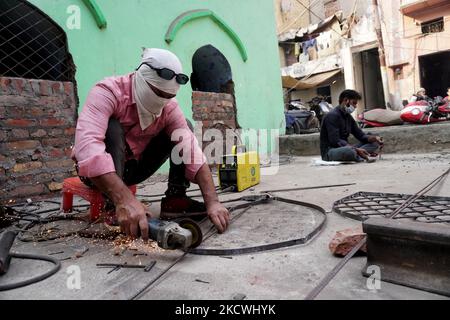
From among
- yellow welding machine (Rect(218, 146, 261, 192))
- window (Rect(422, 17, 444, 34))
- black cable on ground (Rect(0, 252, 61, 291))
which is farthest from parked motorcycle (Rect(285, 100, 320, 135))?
black cable on ground (Rect(0, 252, 61, 291))

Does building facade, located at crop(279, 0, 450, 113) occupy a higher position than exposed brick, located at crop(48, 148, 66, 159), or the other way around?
building facade, located at crop(279, 0, 450, 113)

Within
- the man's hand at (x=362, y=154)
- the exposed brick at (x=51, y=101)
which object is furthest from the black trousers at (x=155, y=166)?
the man's hand at (x=362, y=154)

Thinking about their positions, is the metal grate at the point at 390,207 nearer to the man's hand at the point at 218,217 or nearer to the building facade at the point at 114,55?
the man's hand at the point at 218,217

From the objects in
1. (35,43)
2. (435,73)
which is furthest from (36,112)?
(435,73)

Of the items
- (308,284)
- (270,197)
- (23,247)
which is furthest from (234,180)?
(308,284)

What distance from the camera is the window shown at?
13.6m

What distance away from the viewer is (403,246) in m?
1.26

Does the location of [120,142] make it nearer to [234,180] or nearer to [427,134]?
[234,180]

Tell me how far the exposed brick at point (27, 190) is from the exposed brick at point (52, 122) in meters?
0.68

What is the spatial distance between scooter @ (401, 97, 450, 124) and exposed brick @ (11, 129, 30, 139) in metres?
6.75

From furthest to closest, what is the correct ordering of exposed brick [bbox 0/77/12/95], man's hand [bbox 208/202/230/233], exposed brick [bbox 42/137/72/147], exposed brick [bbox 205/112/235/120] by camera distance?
exposed brick [bbox 205/112/235/120] < exposed brick [bbox 42/137/72/147] < exposed brick [bbox 0/77/12/95] < man's hand [bbox 208/202/230/233]

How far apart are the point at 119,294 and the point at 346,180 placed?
2.88 meters

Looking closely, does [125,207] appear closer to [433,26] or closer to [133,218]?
[133,218]
